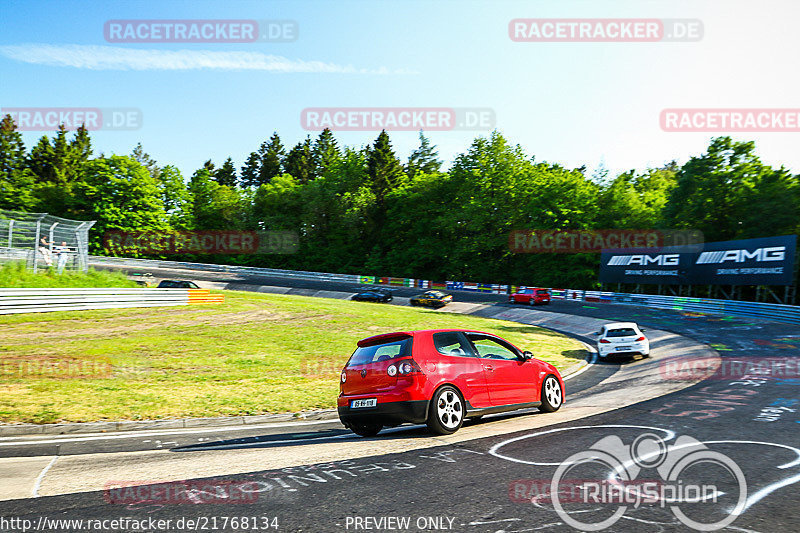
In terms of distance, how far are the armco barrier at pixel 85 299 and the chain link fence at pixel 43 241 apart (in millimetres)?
2702

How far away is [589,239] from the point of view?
201ft

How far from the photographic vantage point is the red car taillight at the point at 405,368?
7.96 m

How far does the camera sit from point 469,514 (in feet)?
14.6

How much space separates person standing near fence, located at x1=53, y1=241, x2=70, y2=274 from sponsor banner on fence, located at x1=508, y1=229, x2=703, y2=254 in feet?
161

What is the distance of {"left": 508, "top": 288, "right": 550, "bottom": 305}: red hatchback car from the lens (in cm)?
4291

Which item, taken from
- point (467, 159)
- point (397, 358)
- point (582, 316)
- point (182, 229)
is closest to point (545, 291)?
point (582, 316)

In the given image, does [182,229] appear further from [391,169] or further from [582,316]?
[582,316]

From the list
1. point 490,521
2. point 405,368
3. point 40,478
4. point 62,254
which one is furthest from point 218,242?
point 490,521

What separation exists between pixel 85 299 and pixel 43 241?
326cm

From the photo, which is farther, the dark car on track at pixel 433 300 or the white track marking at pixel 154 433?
the dark car on track at pixel 433 300

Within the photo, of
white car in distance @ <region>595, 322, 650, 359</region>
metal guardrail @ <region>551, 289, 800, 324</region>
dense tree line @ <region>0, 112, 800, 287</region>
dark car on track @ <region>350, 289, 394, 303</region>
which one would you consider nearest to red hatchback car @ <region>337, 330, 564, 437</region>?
white car in distance @ <region>595, 322, 650, 359</region>

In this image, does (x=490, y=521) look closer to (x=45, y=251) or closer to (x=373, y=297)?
(x=45, y=251)

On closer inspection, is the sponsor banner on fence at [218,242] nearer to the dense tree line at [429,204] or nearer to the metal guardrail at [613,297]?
→ the dense tree line at [429,204]

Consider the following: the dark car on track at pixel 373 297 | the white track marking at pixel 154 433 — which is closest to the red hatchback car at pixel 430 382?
the white track marking at pixel 154 433
